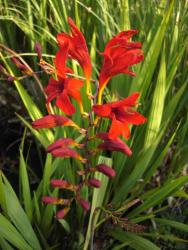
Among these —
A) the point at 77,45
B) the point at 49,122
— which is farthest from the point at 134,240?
the point at 77,45

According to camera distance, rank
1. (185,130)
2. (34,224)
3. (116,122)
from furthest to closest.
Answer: (185,130), (34,224), (116,122)

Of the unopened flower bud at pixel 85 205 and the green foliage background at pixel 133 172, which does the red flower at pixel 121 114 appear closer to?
the unopened flower bud at pixel 85 205

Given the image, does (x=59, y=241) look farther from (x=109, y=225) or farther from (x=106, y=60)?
(x=106, y=60)

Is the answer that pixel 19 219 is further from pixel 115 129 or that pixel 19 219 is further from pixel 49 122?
pixel 115 129

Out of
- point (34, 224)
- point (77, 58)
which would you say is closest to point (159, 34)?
point (77, 58)

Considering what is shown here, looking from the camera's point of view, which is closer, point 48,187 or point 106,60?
point 106,60

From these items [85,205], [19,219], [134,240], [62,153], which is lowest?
[134,240]
